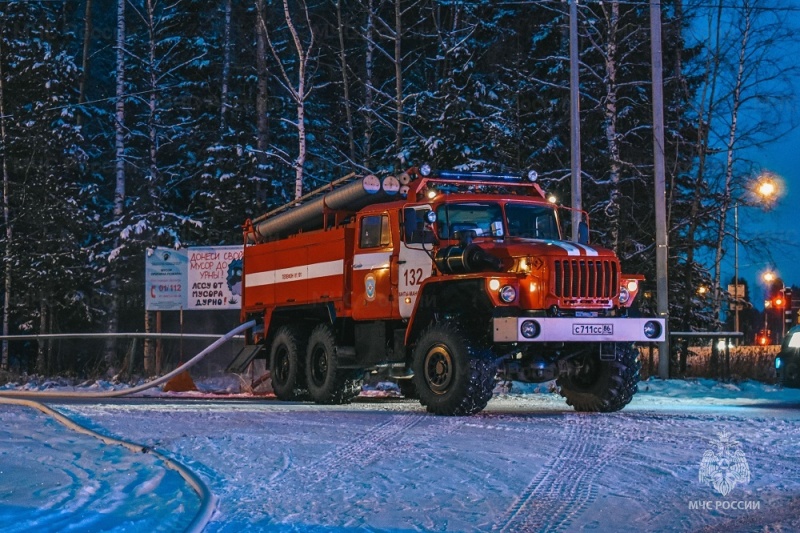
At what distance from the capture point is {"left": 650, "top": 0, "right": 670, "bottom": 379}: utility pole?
2252 cm

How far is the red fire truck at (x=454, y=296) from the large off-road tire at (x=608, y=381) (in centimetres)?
2

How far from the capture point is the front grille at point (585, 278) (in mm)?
14555

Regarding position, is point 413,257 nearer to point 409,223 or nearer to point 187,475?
point 409,223

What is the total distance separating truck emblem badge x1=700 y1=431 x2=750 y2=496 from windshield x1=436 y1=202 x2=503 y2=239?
16.9 feet

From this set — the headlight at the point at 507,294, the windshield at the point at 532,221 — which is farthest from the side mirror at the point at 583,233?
the headlight at the point at 507,294

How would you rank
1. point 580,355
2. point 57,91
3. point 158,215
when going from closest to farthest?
→ point 580,355 < point 158,215 < point 57,91

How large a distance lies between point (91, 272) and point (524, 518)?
30058 mm

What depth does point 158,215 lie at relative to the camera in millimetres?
35156

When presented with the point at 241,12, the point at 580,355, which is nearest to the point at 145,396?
the point at 580,355

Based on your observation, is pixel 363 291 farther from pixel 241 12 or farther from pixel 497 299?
pixel 241 12

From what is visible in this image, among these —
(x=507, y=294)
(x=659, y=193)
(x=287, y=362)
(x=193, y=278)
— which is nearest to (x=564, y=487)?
(x=507, y=294)

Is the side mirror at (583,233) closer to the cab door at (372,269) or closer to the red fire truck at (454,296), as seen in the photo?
the red fire truck at (454,296)

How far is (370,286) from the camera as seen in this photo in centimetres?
1689

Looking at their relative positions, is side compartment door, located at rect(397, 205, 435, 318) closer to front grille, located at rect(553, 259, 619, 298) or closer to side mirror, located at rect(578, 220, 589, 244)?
front grille, located at rect(553, 259, 619, 298)
